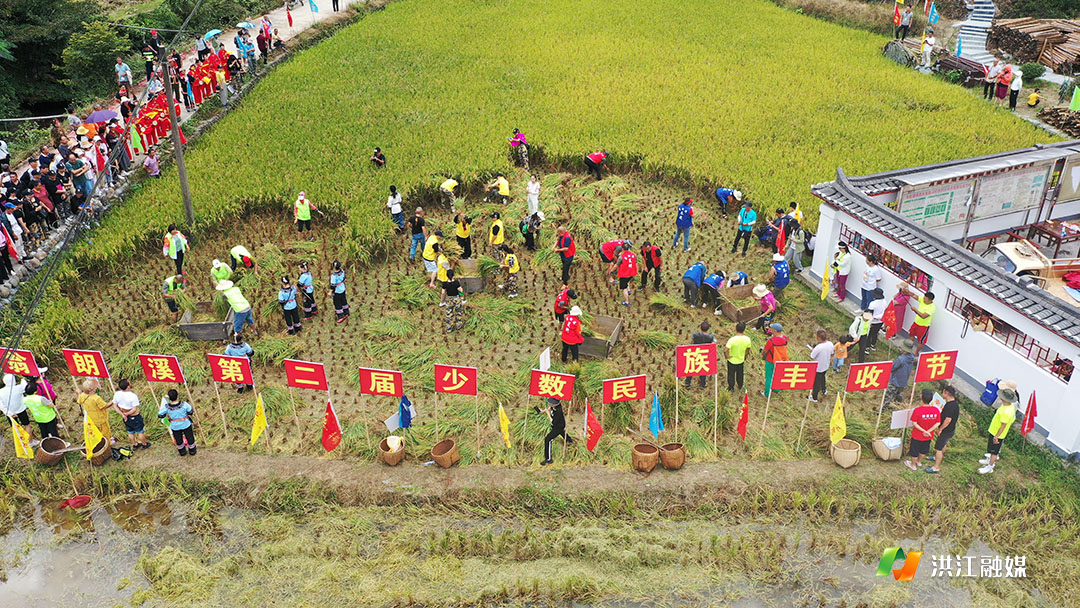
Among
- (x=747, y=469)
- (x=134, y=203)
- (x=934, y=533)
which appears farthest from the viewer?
(x=134, y=203)

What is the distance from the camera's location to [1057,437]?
1205 cm

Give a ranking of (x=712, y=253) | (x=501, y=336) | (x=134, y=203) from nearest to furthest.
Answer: (x=501, y=336)
(x=712, y=253)
(x=134, y=203)

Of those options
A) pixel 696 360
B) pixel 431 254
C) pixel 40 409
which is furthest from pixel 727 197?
pixel 40 409

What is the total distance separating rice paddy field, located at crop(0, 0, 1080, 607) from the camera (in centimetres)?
1047

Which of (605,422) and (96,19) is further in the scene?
(96,19)

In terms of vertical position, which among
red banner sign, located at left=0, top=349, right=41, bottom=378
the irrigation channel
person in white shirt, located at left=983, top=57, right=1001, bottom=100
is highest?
person in white shirt, located at left=983, top=57, right=1001, bottom=100

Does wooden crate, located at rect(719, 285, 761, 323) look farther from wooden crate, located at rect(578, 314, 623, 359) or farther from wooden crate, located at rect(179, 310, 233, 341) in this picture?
wooden crate, located at rect(179, 310, 233, 341)

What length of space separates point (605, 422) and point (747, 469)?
2.27m

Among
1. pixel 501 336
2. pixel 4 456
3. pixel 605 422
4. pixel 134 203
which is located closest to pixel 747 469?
pixel 605 422

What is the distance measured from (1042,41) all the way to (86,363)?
32.4 m

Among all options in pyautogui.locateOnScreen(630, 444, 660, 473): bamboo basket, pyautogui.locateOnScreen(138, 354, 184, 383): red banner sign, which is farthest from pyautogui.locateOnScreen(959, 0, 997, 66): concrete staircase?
pyautogui.locateOnScreen(138, 354, 184, 383): red banner sign

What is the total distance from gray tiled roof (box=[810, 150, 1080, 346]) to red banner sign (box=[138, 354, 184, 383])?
39.1ft

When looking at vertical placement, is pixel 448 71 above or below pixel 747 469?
above

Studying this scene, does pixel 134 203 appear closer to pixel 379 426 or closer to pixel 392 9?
pixel 379 426
